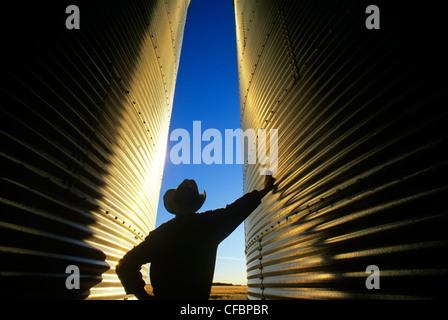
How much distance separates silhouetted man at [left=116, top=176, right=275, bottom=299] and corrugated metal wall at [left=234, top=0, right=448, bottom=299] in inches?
35.6

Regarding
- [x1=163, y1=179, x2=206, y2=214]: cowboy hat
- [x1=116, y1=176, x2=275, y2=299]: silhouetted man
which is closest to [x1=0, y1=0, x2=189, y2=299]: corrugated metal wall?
[x1=116, y1=176, x2=275, y2=299]: silhouetted man

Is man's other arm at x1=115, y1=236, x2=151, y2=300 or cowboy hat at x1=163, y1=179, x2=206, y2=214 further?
cowboy hat at x1=163, y1=179, x2=206, y2=214

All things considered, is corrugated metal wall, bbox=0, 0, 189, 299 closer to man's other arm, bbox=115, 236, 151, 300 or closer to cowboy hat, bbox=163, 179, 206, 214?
man's other arm, bbox=115, 236, 151, 300

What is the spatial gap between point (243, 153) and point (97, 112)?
3.50 m

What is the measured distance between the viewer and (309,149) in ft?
7.55

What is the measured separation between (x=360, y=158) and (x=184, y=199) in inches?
60.4

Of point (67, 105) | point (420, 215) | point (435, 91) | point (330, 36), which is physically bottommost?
point (420, 215)

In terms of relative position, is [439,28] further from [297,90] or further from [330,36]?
[297,90]

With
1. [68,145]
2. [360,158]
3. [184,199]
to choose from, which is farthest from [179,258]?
[360,158]

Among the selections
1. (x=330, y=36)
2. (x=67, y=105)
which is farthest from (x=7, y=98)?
(x=330, y=36)

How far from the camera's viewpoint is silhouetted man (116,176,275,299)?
163 centimetres

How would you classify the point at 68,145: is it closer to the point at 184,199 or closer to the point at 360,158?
the point at 184,199

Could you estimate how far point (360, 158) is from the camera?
5.40ft

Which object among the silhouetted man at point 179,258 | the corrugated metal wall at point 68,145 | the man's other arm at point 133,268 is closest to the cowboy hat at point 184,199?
the silhouetted man at point 179,258
